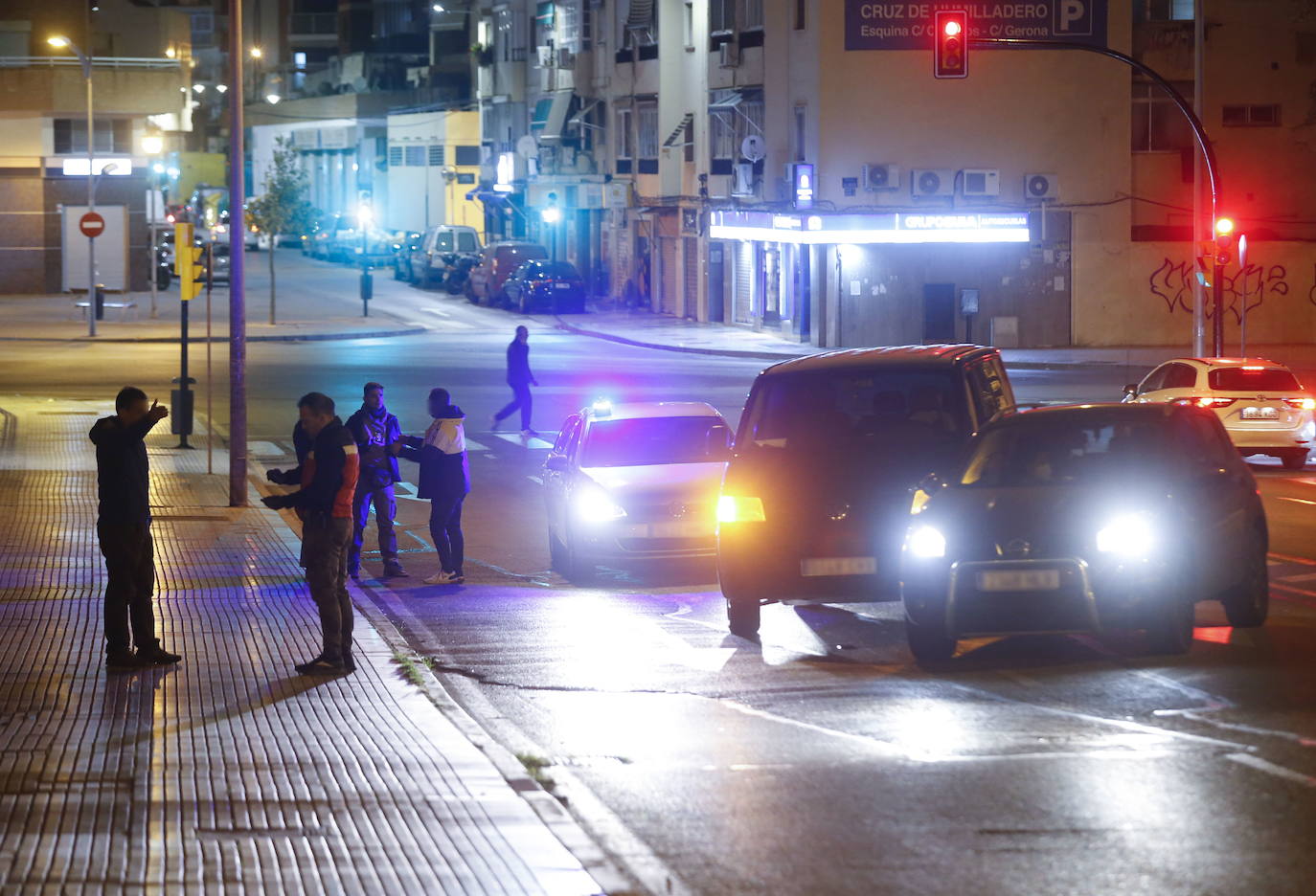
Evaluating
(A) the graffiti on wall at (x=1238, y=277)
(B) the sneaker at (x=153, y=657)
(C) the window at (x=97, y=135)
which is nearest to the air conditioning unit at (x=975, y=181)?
(A) the graffiti on wall at (x=1238, y=277)

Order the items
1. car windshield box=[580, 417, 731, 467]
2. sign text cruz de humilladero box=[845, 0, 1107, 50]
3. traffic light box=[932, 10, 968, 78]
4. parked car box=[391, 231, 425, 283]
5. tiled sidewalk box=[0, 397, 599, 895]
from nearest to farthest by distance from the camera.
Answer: tiled sidewalk box=[0, 397, 599, 895] → car windshield box=[580, 417, 731, 467] → traffic light box=[932, 10, 968, 78] → sign text cruz de humilladero box=[845, 0, 1107, 50] → parked car box=[391, 231, 425, 283]

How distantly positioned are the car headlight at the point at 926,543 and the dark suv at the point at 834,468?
116 cm

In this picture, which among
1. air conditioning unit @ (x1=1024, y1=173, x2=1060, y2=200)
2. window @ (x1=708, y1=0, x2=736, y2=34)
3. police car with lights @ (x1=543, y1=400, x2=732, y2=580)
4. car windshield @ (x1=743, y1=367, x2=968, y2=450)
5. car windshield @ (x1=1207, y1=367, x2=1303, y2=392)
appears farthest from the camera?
window @ (x1=708, y1=0, x2=736, y2=34)

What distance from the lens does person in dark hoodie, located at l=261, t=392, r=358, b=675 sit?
1206cm

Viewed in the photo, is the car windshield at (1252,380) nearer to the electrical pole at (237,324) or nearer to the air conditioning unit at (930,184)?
the electrical pole at (237,324)

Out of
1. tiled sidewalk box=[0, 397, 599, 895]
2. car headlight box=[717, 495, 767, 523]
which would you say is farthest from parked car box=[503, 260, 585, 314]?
car headlight box=[717, 495, 767, 523]

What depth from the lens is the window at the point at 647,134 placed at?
2488 inches


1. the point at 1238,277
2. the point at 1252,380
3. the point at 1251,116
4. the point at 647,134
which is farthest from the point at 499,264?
the point at 1252,380

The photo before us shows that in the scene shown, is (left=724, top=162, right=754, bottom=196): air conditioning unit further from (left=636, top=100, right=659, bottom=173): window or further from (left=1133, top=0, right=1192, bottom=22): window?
(left=1133, top=0, right=1192, bottom=22): window

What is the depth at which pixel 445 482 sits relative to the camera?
1677 cm

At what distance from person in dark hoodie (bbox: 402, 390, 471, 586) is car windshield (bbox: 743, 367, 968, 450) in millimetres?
3451

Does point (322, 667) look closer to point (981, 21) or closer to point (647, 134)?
point (981, 21)

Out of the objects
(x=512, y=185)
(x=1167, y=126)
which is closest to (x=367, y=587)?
(x=1167, y=126)

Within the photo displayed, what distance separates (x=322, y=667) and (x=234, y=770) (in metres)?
2.76
